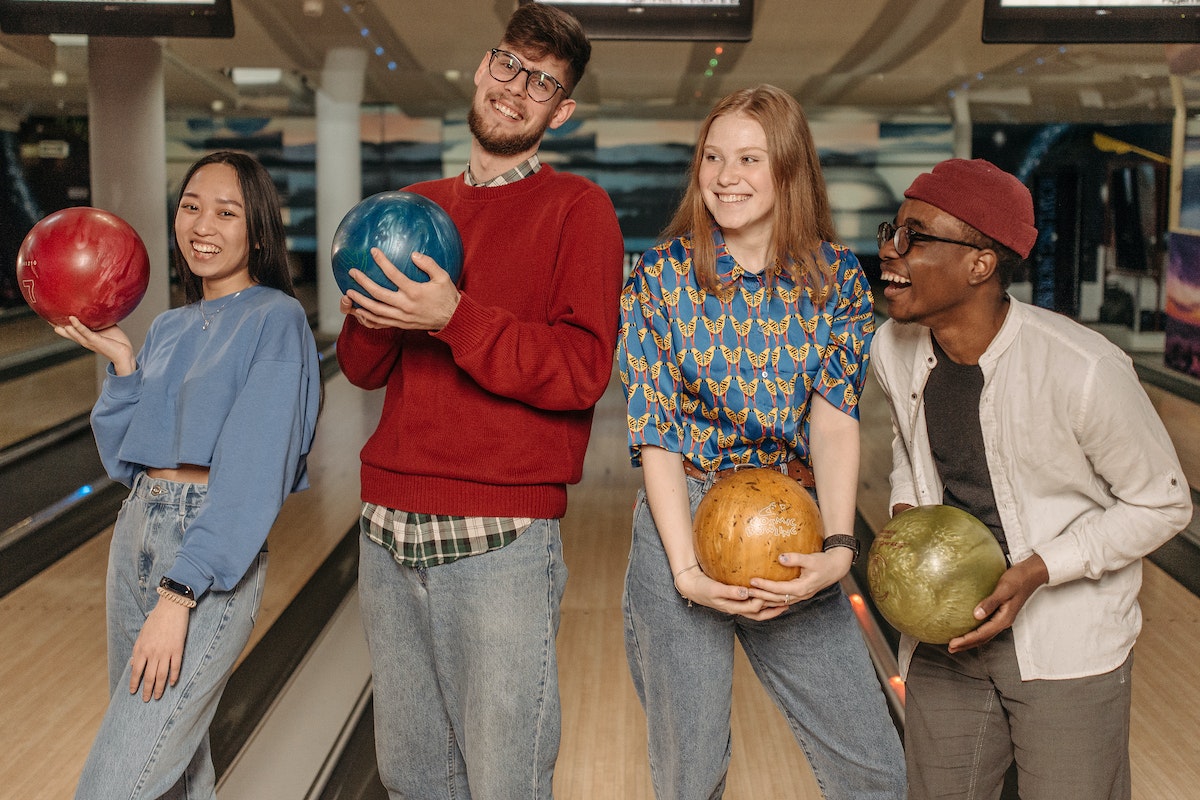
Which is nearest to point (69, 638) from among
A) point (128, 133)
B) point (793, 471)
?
point (793, 471)

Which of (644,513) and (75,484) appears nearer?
(644,513)

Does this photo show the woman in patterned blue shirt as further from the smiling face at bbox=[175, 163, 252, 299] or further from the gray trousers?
the smiling face at bbox=[175, 163, 252, 299]

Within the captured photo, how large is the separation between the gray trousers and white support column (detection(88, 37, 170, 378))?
464 cm

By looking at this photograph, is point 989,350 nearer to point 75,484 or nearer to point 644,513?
point 644,513

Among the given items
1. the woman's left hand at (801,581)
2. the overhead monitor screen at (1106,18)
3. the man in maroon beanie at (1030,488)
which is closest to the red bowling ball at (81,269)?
the woman's left hand at (801,581)

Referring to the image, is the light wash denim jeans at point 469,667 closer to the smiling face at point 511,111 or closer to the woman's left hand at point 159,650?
the woman's left hand at point 159,650

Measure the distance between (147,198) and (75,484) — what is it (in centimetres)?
152

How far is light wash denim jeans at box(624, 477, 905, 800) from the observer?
1.46 m

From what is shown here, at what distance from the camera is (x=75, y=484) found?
15.6 ft

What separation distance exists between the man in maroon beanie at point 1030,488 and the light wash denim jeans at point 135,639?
1.00 meters

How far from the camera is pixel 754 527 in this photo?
131cm

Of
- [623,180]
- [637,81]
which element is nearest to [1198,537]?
[637,81]

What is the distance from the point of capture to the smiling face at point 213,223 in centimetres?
158

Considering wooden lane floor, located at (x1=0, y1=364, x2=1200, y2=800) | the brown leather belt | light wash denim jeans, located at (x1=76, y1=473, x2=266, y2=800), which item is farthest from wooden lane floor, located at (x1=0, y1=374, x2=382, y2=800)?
the brown leather belt
